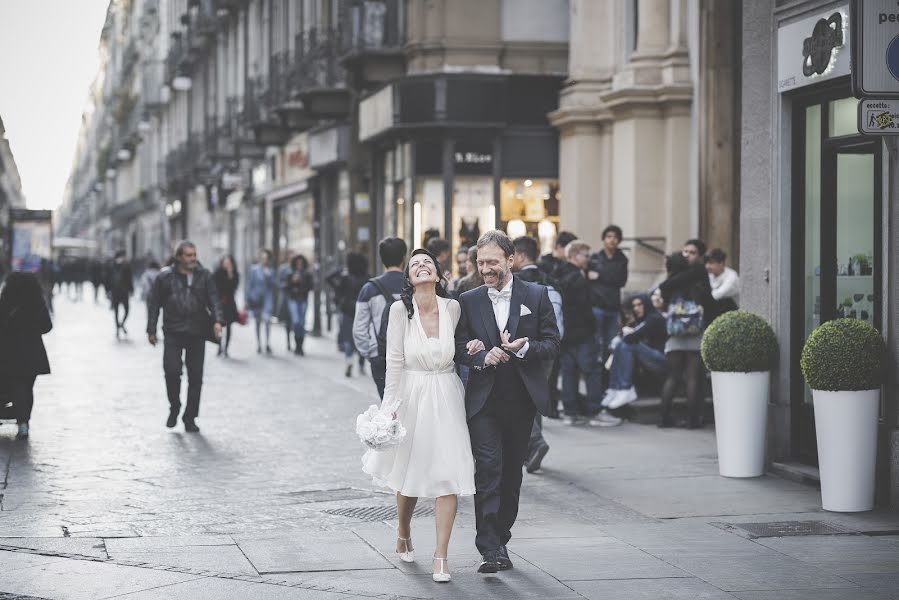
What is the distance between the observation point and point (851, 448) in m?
9.73

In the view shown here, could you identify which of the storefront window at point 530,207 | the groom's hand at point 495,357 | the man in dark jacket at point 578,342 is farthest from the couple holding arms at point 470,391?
the storefront window at point 530,207

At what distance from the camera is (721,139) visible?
18672 millimetres

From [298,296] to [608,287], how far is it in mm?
11053

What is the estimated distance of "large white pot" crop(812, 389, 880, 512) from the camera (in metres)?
9.73

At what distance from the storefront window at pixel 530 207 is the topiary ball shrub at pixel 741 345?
13893 mm

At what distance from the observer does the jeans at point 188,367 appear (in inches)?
576

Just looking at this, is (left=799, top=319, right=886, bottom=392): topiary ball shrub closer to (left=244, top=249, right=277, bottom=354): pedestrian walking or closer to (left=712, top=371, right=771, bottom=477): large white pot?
(left=712, top=371, right=771, bottom=477): large white pot

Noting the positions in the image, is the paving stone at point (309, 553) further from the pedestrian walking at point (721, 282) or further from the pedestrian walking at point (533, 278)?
the pedestrian walking at point (721, 282)

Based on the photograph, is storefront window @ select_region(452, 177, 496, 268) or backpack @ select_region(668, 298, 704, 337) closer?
backpack @ select_region(668, 298, 704, 337)

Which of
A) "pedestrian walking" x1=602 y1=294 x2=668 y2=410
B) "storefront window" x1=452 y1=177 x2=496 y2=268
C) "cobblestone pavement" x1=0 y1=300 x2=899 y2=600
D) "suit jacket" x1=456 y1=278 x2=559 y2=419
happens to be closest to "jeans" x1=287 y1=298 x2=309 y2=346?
"storefront window" x1=452 y1=177 x2=496 y2=268

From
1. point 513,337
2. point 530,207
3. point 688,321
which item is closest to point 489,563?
point 513,337

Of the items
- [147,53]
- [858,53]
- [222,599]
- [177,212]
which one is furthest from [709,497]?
[147,53]

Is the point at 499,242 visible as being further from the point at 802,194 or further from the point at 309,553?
the point at 802,194

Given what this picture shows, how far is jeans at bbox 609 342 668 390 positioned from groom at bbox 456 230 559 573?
7.18 meters
